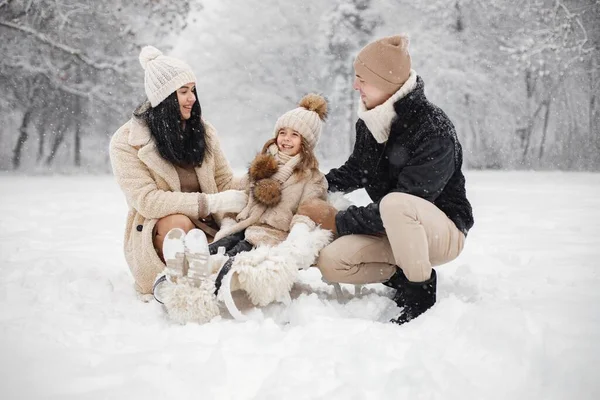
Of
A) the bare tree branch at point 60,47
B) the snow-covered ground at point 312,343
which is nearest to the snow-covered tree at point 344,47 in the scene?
the bare tree branch at point 60,47

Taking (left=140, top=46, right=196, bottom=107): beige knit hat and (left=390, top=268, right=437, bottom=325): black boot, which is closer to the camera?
(left=390, top=268, right=437, bottom=325): black boot

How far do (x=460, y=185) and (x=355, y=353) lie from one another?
1.34 m

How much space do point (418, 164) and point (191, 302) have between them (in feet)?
4.57

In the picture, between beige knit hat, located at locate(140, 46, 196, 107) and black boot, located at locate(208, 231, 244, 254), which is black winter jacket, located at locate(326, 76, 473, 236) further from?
beige knit hat, located at locate(140, 46, 196, 107)

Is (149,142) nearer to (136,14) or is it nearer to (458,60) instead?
(136,14)

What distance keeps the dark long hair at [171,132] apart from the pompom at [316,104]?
Result: 74cm

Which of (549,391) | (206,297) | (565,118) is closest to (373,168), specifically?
(206,297)

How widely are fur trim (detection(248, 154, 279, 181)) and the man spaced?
34 cm

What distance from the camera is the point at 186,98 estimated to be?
3.43 m

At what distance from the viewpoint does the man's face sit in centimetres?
305

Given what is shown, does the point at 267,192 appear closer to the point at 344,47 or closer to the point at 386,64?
the point at 386,64

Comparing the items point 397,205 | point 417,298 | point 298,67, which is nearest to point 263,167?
point 397,205

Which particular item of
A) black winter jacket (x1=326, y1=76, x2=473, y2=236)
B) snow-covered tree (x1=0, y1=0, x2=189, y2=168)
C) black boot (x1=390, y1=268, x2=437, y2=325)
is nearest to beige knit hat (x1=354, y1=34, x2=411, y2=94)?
black winter jacket (x1=326, y1=76, x2=473, y2=236)

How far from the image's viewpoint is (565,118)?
1956 centimetres
